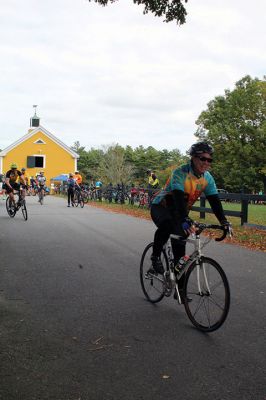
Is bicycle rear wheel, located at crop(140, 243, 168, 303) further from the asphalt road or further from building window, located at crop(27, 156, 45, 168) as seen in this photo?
building window, located at crop(27, 156, 45, 168)

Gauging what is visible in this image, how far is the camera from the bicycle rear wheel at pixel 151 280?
211 inches

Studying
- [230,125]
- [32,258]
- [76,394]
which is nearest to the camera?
[76,394]

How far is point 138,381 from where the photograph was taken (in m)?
3.31

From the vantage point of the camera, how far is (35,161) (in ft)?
201

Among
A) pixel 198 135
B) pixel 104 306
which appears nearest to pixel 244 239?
pixel 104 306

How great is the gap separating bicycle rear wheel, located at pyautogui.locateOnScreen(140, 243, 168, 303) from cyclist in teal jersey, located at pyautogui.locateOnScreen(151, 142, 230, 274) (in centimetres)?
11

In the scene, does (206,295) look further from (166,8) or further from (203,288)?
(166,8)

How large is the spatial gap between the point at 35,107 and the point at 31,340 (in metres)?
70.9

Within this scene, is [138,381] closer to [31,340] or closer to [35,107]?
[31,340]

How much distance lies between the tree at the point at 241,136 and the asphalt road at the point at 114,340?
42.8 metres

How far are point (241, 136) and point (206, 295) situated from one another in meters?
49.4

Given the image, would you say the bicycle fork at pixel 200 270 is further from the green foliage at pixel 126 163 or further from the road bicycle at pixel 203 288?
the green foliage at pixel 126 163

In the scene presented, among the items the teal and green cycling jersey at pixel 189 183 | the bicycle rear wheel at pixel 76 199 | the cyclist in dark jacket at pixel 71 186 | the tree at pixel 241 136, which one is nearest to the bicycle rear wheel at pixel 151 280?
the teal and green cycling jersey at pixel 189 183

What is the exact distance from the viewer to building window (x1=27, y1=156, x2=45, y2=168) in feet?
199
